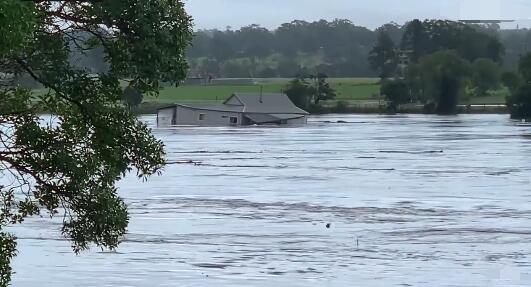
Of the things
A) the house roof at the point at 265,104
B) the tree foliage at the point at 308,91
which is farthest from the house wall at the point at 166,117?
the tree foliage at the point at 308,91

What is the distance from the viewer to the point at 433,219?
93.1 feet

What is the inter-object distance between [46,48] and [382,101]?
146 metres

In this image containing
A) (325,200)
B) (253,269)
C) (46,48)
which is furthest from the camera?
(325,200)

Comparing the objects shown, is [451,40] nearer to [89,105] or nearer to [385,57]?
[385,57]

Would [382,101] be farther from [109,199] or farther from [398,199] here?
[109,199]

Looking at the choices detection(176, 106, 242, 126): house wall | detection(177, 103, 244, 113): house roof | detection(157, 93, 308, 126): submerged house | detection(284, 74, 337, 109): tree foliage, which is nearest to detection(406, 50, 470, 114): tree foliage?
detection(284, 74, 337, 109): tree foliage

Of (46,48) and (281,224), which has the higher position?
(46,48)

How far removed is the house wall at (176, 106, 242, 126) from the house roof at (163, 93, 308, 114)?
42 centimetres

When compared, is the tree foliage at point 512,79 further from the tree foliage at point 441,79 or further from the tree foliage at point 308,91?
the tree foliage at point 308,91

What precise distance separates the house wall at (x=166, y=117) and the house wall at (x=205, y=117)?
78 centimetres

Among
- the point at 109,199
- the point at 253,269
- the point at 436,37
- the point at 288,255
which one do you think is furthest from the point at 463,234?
the point at 436,37

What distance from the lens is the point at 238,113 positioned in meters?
119

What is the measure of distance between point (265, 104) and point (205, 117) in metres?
6.52

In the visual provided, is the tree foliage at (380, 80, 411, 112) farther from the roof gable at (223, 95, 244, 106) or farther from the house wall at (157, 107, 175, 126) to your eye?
the house wall at (157, 107, 175, 126)
